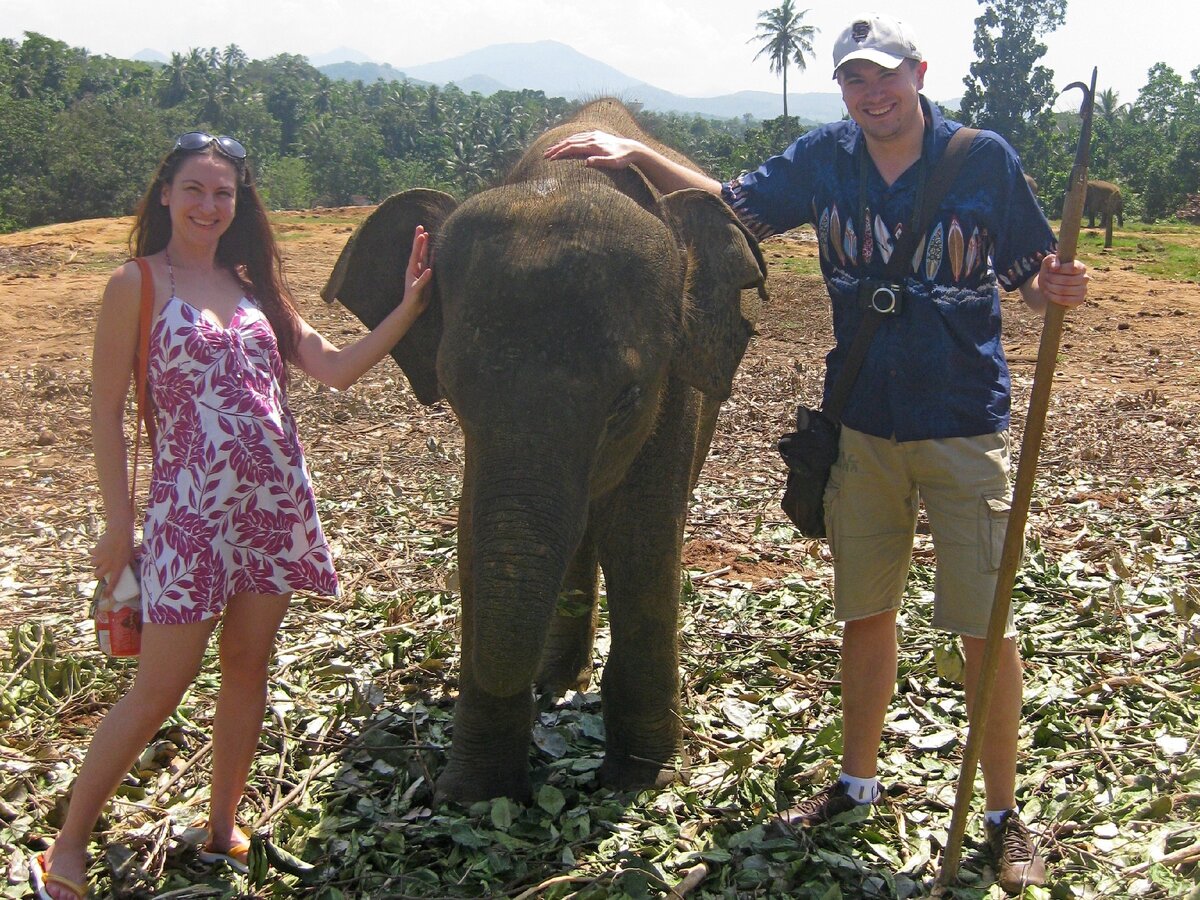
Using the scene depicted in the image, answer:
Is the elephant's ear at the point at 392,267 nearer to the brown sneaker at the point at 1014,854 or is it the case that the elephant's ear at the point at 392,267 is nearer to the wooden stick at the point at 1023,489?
the wooden stick at the point at 1023,489

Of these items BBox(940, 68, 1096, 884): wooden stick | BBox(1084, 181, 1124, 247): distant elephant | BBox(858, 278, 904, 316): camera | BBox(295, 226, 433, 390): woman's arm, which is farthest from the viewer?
BBox(1084, 181, 1124, 247): distant elephant

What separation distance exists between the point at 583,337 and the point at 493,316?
10.8 inches

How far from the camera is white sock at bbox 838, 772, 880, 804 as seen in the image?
3.79 m

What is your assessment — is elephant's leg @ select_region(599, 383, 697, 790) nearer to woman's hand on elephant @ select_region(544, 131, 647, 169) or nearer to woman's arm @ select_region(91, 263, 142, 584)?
woman's hand on elephant @ select_region(544, 131, 647, 169)

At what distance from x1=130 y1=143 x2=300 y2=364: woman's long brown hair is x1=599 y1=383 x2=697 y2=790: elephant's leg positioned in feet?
4.38

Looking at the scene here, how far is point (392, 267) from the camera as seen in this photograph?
4.01 metres

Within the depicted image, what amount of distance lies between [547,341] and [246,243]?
1033 mm

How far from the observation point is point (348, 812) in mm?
3895

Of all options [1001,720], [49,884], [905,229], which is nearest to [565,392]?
[905,229]

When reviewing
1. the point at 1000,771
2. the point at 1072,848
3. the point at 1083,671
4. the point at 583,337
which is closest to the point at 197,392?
the point at 583,337

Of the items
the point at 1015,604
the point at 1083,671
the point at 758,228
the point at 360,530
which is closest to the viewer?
the point at 758,228

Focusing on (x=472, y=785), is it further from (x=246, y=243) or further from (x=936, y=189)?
(x=936, y=189)

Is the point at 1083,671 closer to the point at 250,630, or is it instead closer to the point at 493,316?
the point at 493,316

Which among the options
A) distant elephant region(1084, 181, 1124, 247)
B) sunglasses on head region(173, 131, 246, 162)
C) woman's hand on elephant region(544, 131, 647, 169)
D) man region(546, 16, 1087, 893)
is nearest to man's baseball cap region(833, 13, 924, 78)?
man region(546, 16, 1087, 893)
